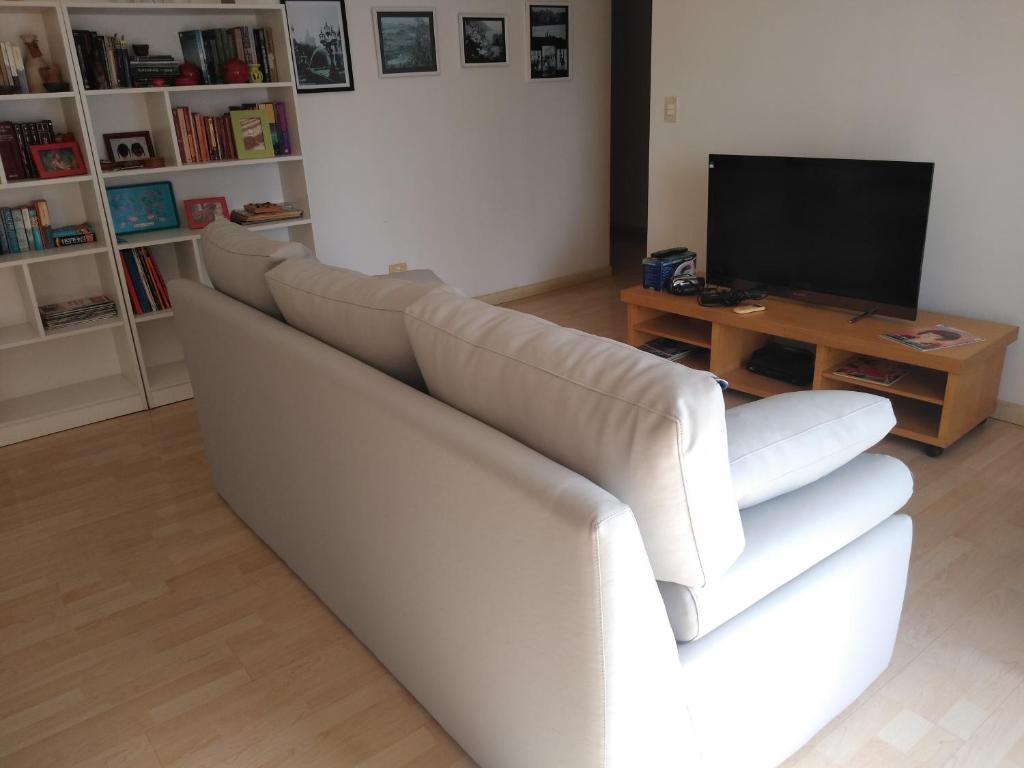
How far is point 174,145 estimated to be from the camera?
3586 millimetres

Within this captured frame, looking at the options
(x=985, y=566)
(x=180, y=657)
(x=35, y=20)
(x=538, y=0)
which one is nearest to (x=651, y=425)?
(x=180, y=657)

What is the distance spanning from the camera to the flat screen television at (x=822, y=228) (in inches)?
118

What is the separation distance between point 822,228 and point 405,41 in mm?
2520

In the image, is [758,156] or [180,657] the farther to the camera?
[758,156]

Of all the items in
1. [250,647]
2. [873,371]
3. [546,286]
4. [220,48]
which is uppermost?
[220,48]

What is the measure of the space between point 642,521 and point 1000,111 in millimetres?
2633

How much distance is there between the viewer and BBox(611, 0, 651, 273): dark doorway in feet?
21.3

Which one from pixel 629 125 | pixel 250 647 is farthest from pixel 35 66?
pixel 629 125

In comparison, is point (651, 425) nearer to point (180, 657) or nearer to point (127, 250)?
point (180, 657)

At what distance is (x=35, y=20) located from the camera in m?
3.39

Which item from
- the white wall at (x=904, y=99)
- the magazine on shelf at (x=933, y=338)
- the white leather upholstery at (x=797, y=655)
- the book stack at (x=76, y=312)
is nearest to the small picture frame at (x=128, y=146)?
the book stack at (x=76, y=312)

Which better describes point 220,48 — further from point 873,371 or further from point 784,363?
point 873,371

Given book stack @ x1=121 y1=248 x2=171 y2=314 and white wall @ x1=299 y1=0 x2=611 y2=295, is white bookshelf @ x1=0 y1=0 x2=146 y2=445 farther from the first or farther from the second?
white wall @ x1=299 y1=0 x2=611 y2=295

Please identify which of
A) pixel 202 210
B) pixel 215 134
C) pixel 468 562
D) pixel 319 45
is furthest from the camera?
pixel 319 45
